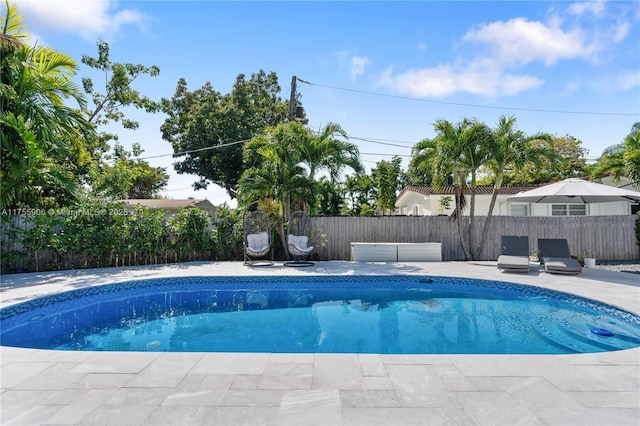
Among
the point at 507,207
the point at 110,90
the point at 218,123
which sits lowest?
the point at 507,207

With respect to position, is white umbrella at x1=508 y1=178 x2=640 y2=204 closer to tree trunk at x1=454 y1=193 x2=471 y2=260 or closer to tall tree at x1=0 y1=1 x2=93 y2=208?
tree trunk at x1=454 y1=193 x2=471 y2=260

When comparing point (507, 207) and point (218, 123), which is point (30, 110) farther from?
point (507, 207)

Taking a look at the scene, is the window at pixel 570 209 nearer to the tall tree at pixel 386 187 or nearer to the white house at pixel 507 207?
the white house at pixel 507 207

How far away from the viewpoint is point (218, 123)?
21484 millimetres

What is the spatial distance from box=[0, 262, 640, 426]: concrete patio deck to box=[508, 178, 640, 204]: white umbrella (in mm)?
6340

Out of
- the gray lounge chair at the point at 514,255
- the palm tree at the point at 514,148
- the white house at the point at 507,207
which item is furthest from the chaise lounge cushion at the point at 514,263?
the white house at the point at 507,207

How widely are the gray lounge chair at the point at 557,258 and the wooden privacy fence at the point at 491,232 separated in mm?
2869

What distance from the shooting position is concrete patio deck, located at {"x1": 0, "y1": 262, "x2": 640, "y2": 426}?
2.42 metres

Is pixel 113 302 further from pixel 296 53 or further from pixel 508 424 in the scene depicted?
pixel 296 53

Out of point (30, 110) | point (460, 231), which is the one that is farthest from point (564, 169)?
point (30, 110)

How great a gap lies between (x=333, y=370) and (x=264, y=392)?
72 centimetres

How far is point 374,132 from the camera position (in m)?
19.9

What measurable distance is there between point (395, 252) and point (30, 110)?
10.5 m

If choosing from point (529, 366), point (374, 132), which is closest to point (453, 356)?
point (529, 366)
